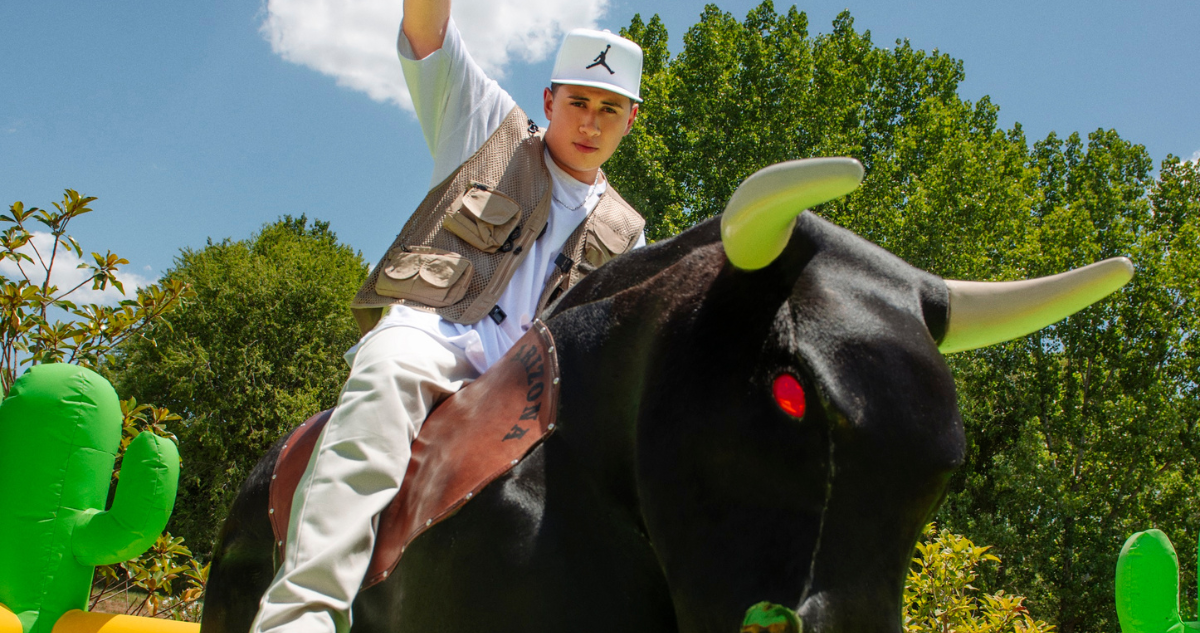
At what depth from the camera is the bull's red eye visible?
4.91 ft

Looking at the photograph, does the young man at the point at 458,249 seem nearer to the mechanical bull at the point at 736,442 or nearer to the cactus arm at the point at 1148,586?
the mechanical bull at the point at 736,442

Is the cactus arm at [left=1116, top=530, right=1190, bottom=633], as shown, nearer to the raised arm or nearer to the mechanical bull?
the mechanical bull

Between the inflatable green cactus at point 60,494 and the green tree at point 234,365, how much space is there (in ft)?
63.6

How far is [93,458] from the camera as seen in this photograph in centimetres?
329

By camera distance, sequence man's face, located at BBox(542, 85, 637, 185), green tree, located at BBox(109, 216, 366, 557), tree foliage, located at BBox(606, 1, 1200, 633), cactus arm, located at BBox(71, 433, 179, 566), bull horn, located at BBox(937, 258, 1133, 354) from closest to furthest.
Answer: bull horn, located at BBox(937, 258, 1133, 354) < man's face, located at BBox(542, 85, 637, 185) < cactus arm, located at BBox(71, 433, 179, 566) < tree foliage, located at BBox(606, 1, 1200, 633) < green tree, located at BBox(109, 216, 366, 557)

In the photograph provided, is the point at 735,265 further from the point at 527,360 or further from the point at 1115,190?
the point at 1115,190

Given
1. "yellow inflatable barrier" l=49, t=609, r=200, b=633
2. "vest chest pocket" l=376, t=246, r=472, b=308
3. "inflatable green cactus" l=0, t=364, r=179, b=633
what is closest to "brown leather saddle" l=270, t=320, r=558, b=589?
"vest chest pocket" l=376, t=246, r=472, b=308

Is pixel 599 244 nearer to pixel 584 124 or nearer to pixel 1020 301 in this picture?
pixel 584 124

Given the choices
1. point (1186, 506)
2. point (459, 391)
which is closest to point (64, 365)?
point (459, 391)

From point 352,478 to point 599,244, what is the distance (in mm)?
1140

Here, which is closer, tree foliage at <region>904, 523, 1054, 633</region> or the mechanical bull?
the mechanical bull

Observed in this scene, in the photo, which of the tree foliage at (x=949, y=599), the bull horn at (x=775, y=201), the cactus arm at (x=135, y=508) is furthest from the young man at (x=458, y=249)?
the tree foliage at (x=949, y=599)

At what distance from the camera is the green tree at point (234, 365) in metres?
21.9

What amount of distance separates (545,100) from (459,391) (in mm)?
1167
